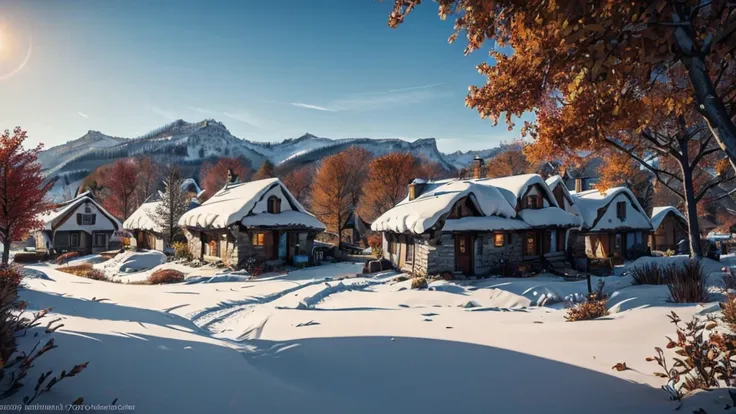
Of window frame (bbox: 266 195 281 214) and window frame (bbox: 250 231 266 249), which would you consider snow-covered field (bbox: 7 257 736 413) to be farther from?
window frame (bbox: 266 195 281 214)

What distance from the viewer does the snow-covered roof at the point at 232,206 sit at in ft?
73.3

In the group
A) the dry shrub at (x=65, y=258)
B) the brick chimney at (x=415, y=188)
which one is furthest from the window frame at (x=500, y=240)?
the dry shrub at (x=65, y=258)

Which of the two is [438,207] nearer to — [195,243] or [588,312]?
[588,312]

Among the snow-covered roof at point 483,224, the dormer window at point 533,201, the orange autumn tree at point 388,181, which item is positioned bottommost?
the snow-covered roof at point 483,224

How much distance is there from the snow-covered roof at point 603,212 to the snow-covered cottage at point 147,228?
3469 centimetres

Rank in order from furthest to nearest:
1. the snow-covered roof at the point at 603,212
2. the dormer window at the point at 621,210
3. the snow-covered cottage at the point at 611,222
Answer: the dormer window at the point at 621,210
the snow-covered cottage at the point at 611,222
the snow-covered roof at the point at 603,212

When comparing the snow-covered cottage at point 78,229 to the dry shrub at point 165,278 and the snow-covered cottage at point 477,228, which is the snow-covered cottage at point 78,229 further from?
the snow-covered cottage at point 477,228

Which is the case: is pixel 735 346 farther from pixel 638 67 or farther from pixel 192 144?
pixel 192 144

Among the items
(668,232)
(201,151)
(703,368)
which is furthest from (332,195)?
(201,151)

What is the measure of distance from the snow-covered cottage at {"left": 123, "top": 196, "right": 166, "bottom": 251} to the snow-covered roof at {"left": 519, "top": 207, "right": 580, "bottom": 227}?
29.2 m

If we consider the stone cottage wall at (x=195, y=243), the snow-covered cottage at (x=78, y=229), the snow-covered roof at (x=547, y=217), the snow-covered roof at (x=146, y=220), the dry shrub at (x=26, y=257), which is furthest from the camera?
the snow-covered cottage at (x=78, y=229)

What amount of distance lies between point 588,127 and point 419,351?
5877 millimetres

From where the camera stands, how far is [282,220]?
23.9 m

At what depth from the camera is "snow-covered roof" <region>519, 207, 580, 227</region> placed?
20734 mm
